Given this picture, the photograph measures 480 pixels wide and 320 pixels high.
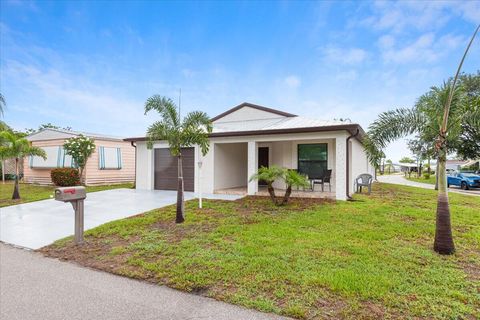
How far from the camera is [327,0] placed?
10.4 m

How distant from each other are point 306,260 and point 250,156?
24.3 feet

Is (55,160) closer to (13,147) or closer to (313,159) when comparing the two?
(13,147)

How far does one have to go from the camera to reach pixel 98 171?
Result: 678 inches

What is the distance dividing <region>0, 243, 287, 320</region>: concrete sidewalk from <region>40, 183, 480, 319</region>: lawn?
0.63 ft

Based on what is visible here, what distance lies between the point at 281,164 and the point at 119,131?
18671mm

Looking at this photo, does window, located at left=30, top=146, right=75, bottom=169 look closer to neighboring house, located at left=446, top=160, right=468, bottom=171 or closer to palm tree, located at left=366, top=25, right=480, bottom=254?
palm tree, located at left=366, top=25, right=480, bottom=254

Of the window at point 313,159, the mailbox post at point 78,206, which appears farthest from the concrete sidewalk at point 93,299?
the window at point 313,159

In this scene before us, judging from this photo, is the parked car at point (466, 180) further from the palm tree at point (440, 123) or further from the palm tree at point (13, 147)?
the palm tree at point (13, 147)

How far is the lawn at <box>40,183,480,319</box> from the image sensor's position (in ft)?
9.71

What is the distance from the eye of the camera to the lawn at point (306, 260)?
2961 mm

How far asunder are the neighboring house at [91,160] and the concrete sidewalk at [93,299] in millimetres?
14119

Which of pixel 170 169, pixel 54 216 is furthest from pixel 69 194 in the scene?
pixel 170 169

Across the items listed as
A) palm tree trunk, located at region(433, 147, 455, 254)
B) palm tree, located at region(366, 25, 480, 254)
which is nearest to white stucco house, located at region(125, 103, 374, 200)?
palm tree, located at region(366, 25, 480, 254)

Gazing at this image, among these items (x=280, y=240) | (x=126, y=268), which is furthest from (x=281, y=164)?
(x=126, y=268)
